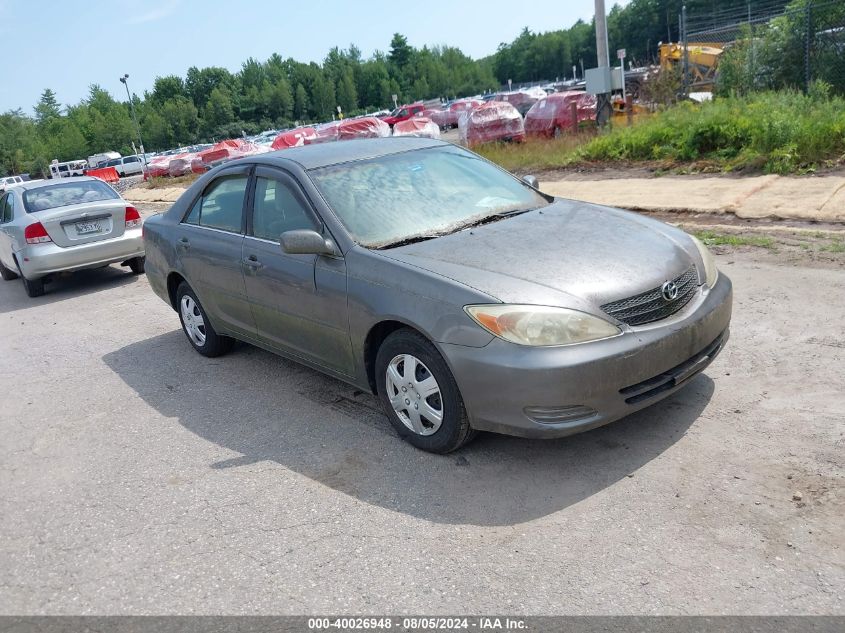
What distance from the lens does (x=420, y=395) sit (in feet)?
13.6

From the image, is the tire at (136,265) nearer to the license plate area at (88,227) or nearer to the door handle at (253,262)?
the license plate area at (88,227)

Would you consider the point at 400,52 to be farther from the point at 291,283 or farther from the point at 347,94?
the point at 291,283

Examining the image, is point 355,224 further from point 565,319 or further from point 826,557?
point 826,557

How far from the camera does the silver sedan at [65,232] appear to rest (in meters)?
10.5

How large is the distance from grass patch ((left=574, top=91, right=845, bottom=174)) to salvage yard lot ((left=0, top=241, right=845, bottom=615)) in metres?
5.35

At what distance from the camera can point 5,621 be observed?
10.9 feet

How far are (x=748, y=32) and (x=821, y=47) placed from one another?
163 cm

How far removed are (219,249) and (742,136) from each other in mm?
8717

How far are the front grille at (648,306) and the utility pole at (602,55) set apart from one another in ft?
40.8

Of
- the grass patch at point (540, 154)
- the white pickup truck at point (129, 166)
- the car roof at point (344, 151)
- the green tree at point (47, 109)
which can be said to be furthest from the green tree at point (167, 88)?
the car roof at point (344, 151)

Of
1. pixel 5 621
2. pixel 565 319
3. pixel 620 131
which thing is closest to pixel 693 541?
pixel 565 319

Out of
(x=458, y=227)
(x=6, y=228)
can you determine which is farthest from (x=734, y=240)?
(x=6, y=228)

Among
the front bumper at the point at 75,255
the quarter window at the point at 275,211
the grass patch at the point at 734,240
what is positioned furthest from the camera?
the front bumper at the point at 75,255

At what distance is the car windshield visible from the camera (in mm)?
4652
